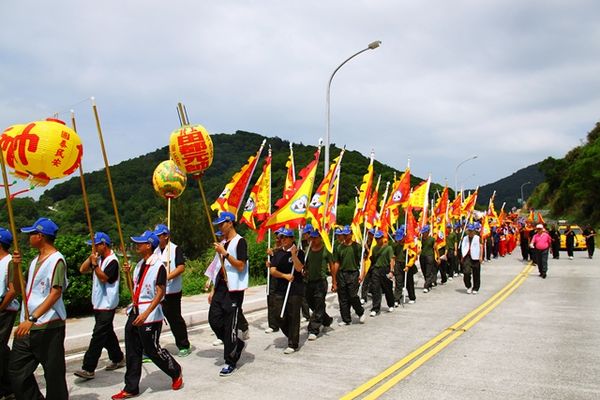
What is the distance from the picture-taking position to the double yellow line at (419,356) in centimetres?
557

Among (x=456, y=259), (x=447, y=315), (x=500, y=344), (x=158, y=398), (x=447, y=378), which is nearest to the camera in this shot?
(x=158, y=398)

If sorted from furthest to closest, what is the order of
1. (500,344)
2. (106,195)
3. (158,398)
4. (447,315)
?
(106,195), (447,315), (500,344), (158,398)

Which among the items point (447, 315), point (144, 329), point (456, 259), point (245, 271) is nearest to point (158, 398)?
point (144, 329)

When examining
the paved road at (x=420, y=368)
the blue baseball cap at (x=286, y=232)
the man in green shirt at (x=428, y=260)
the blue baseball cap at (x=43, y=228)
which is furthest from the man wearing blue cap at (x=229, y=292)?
the man in green shirt at (x=428, y=260)

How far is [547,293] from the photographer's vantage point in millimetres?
13289

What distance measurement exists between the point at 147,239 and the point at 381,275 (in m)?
5.95

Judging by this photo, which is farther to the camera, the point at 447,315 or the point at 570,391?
the point at 447,315

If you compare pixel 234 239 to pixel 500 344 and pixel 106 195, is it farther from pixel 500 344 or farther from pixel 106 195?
pixel 106 195

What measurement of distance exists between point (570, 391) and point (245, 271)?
3905 mm

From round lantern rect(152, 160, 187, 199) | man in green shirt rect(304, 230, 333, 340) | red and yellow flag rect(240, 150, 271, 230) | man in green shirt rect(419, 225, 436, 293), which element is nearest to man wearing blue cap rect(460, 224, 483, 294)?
man in green shirt rect(419, 225, 436, 293)

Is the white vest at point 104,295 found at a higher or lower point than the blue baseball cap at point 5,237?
lower

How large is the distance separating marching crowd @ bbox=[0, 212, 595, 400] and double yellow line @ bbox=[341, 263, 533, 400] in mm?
1611

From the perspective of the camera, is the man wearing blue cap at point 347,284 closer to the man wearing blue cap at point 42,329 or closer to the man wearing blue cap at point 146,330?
the man wearing blue cap at point 146,330

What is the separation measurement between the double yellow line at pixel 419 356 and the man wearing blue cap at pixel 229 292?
161cm
